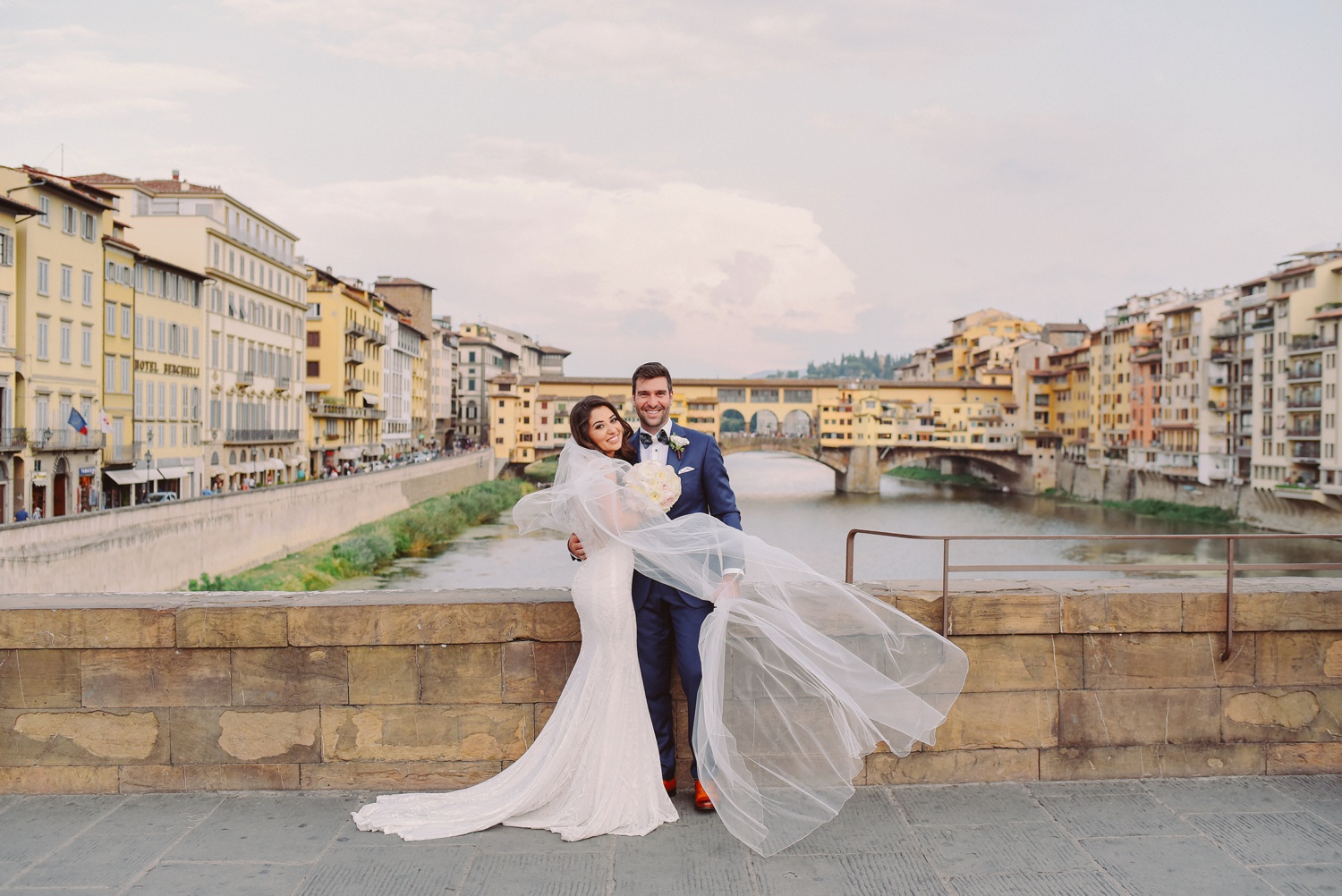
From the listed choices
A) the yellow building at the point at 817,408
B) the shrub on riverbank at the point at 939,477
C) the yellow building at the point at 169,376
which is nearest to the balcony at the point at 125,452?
the yellow building at the point at 169,376

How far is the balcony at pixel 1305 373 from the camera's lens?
4133cm

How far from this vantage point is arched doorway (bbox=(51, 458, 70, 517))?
26.2 meters

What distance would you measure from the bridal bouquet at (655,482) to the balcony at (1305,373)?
148ft

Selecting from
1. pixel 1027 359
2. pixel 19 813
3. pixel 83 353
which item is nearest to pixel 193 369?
pixel 83 353

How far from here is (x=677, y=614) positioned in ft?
11.9

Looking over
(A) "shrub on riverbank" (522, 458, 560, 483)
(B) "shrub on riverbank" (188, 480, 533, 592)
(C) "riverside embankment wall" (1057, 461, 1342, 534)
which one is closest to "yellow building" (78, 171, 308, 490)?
(B) "shrub on riverbank" (188, 480, 533, 592)

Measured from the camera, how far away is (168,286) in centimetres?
3278

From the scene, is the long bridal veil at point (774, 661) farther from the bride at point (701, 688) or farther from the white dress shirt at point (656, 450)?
the white dress shirt at point (656, 450)

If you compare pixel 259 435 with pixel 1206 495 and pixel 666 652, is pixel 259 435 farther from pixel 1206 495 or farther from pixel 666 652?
pixel 1206 495

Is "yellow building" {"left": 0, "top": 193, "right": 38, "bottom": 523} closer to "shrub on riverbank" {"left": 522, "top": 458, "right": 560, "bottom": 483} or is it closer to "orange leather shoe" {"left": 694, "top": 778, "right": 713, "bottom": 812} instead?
"orange leather shoe" {"left": 694, "top": 778, "right": 713, "bottom": 812}

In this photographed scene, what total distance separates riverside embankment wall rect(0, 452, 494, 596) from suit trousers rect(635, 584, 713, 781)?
10638 millimetres

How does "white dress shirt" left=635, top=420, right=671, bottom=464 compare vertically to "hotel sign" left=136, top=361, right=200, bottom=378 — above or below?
below

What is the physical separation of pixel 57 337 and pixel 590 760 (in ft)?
89.2

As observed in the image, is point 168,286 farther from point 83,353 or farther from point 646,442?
point 646,442
